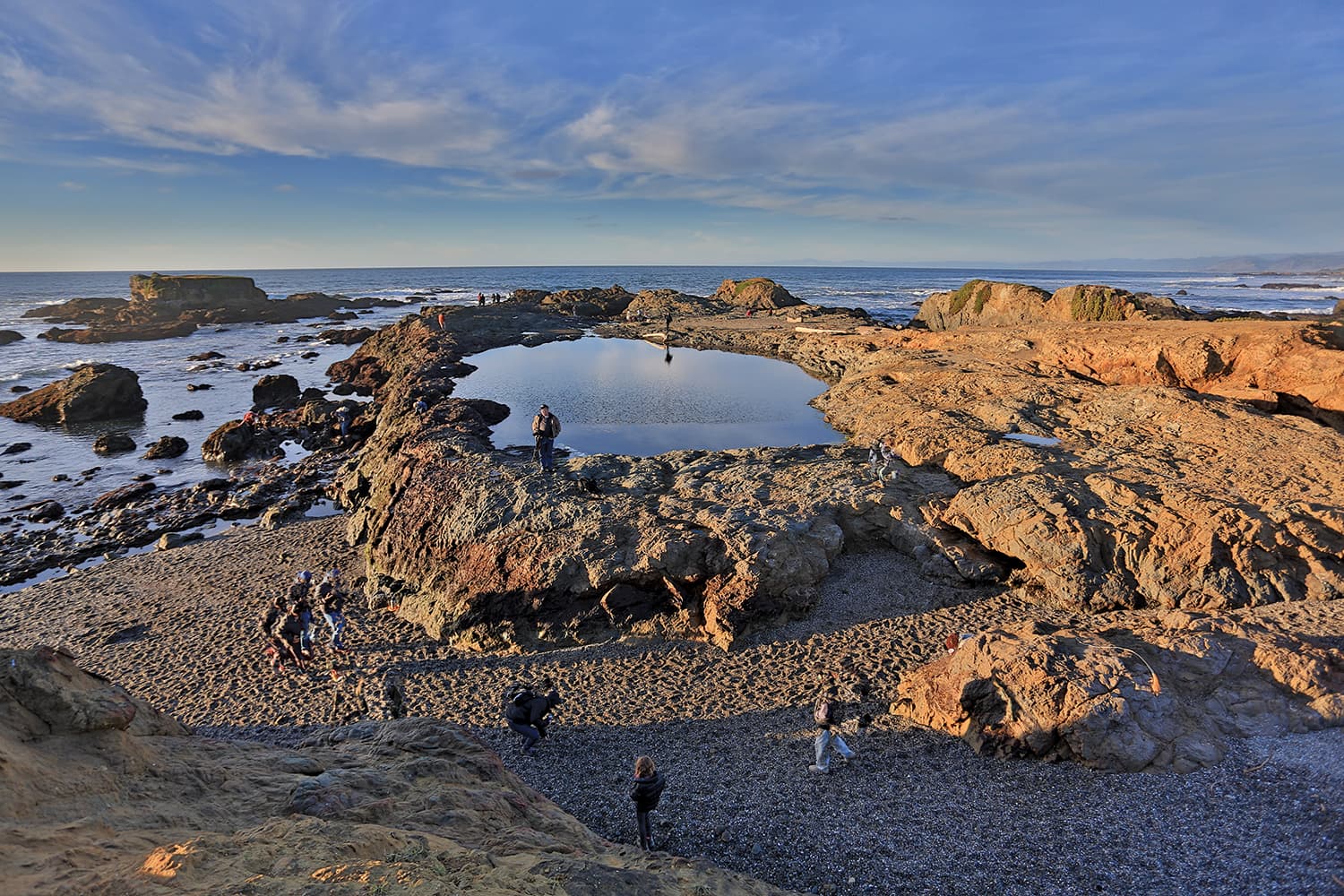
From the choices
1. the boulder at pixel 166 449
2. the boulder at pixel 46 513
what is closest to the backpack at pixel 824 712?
the boulder at pixel 46 513

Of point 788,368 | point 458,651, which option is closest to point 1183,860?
point 458,651

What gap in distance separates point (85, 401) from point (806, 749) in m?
50.5

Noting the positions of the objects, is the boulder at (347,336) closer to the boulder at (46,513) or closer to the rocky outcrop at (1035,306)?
the boulder at (46,513)

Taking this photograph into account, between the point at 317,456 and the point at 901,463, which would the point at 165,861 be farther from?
the point at 317,456

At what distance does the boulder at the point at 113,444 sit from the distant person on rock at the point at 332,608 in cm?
2785

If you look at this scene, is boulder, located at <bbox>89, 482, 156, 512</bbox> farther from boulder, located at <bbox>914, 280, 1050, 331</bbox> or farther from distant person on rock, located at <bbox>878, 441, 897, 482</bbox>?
boulder, located at <bbox>914, 280, 1050, 331</bbox>

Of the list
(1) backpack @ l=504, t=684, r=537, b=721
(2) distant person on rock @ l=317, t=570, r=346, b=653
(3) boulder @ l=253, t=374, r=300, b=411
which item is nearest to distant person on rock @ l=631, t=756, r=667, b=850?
(1) backpack @ l=504, t=684, r=537, b=721

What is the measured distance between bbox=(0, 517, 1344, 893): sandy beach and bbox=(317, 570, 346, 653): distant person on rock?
41cm

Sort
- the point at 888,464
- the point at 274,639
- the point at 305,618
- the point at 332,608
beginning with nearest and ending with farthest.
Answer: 1. the point at 305,618
2. the point at 274,639
3. the point at 332,608
4. the point at 888,464

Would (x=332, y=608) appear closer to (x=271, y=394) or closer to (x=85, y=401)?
(x=271, y=394)

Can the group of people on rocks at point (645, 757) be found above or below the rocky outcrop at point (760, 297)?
below

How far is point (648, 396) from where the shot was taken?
1145 inches

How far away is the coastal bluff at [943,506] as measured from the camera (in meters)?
14.3

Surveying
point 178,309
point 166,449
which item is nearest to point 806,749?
point 166,449
